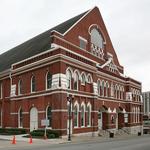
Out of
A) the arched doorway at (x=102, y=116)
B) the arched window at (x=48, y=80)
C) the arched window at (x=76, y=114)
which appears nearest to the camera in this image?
the arched window at (x=48, y=80)

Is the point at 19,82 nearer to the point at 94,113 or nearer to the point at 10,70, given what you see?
the point at 10,70

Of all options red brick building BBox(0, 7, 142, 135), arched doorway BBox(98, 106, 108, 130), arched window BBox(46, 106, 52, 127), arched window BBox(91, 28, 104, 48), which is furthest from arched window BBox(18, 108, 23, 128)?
arched window BBox(91, 28, 104, 48)

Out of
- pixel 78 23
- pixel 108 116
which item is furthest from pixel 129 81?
pixel 78 23

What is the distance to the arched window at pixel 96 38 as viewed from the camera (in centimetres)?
5615

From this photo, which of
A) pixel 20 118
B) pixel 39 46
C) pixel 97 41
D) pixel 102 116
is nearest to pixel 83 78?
pixel 39 46

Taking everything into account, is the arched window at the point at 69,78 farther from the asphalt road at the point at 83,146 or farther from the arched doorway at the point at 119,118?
the arched doorway at the point at 119,118

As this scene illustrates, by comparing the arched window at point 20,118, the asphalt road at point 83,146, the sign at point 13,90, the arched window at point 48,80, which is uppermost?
the arched window at point 48,80

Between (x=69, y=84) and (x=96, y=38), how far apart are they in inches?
716

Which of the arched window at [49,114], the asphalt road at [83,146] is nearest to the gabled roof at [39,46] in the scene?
the arched window at [49,114]

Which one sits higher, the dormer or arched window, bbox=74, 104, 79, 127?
the dormer

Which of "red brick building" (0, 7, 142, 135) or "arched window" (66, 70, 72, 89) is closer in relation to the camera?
"red brick building" (0, 7, 142, 135)

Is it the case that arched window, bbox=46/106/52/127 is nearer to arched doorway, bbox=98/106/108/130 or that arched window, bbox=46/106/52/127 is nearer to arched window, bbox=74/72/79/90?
arched window, bbox=74/72/79/90

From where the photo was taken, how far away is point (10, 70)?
49375 millimetres

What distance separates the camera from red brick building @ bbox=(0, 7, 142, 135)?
39.9 m
